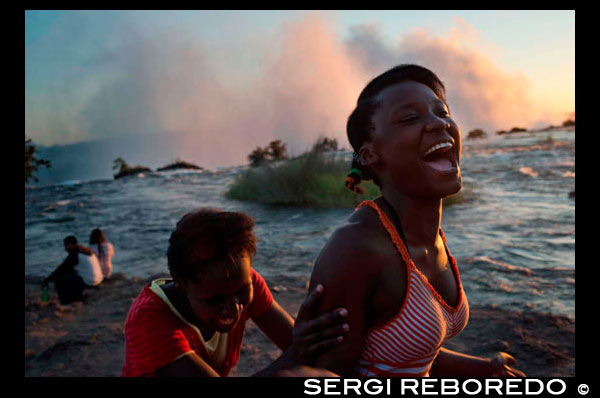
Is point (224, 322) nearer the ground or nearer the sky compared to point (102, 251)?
nearer the sky

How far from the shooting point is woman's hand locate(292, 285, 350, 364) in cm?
151

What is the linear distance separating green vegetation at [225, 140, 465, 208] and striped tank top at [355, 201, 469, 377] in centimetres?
816

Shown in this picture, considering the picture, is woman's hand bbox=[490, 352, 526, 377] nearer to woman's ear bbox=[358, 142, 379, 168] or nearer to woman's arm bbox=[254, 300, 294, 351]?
woman's arm bbox=[254, 300, 294, 351]

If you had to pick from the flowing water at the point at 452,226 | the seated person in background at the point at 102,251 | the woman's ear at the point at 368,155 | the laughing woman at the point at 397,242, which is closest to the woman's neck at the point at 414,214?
the laughing woman at the point at 397,242

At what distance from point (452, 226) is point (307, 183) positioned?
371 cm

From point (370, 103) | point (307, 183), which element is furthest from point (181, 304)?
point (307, 183)

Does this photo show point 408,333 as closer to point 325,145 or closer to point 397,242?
point 397,242

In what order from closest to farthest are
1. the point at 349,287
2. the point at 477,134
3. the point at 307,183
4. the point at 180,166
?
the point at 349,287 < the point at 307,183 < the point at 180,166 < the point at 477,134

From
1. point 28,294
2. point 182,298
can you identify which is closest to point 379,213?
point 182,298

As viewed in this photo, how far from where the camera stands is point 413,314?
1553mm

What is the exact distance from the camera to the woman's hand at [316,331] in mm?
1513

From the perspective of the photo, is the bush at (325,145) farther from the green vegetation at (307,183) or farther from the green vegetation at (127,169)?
the green vegetation at (127,169)

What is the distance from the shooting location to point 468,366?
205 cm

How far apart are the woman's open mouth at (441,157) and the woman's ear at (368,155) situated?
160 millimetres
